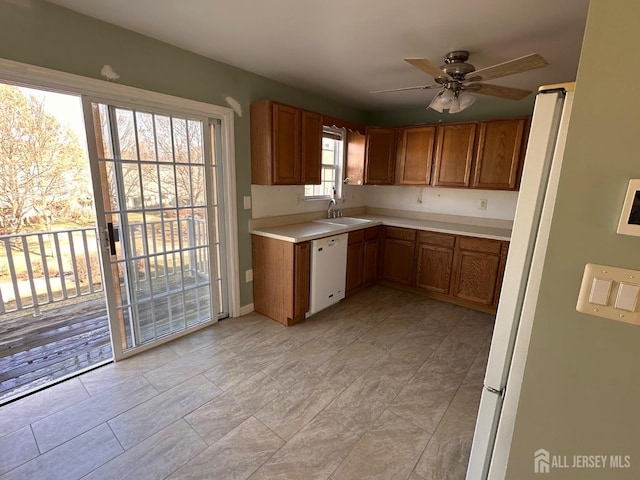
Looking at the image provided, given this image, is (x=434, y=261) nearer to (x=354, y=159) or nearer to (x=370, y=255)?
(x=370, y=255)

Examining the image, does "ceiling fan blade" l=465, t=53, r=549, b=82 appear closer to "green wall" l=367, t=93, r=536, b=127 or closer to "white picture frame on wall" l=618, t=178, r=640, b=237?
"white picture frame on wall" l=618, t=178, r=640, b=237

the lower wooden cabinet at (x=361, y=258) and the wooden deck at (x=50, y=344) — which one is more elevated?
the lower wooden cabinet at (x=361, y=258)

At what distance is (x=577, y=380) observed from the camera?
79 centimetres

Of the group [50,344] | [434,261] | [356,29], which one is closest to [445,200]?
[434,261]

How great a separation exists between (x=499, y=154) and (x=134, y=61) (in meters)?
3.43

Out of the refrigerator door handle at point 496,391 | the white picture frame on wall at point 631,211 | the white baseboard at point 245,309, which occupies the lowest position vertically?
the white baseboard at point 245,309

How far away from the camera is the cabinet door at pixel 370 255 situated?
371 centimetres

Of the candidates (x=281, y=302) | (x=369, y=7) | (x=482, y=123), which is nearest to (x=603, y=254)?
(x=369, y=7)

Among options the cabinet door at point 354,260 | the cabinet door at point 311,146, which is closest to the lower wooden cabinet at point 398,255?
the cabinet door at point 354,260

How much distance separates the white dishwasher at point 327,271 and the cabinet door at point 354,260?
14 centimetres

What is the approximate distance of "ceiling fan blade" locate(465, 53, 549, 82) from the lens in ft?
5.22

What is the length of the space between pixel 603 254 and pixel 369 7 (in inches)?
65.7

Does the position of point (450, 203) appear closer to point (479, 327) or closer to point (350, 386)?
point (479, 327)

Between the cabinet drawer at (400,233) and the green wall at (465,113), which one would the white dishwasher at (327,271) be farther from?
the green wall at (465,113)
